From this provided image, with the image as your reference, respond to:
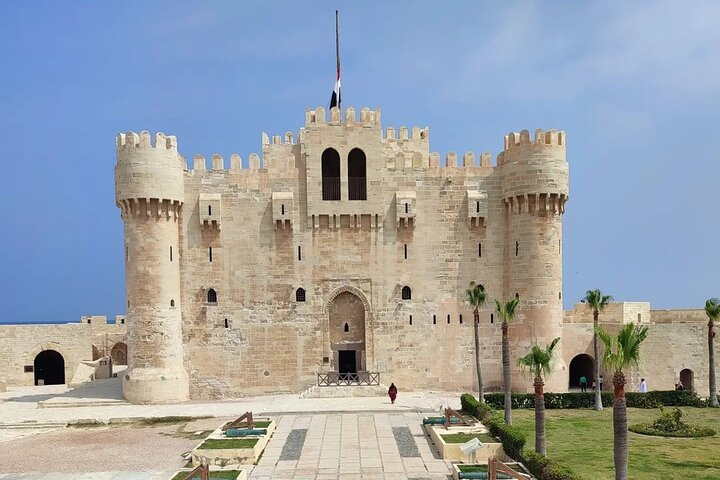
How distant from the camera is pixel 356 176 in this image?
34.6 metres

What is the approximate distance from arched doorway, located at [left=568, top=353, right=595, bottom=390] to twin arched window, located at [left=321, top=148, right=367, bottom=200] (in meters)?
17.1

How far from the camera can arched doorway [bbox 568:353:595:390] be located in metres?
37.1

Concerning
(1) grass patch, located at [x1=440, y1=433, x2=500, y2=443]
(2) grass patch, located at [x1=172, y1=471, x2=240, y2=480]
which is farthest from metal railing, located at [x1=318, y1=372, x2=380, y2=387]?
(2) grass patch, located at [x1=172, y1=471, x2=240, y2=480]

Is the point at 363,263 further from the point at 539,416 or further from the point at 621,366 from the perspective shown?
the point at 621,366

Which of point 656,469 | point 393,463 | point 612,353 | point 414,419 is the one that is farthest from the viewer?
point 414,419

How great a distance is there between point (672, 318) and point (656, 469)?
83.8 feet

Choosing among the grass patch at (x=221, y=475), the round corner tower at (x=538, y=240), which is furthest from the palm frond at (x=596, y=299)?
the grass patch at (x=221, y=475)

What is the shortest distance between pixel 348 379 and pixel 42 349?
78.6 ft

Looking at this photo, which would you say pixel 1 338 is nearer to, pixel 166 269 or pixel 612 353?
pixel 166 269

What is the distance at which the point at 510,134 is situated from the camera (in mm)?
33906

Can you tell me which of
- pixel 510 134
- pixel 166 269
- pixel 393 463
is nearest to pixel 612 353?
pixel 393 463

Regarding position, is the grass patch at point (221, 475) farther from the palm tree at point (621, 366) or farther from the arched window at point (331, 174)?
the arched window at point (331, 174)

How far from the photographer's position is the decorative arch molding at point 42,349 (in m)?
41.5

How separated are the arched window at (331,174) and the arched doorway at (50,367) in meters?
25.0
